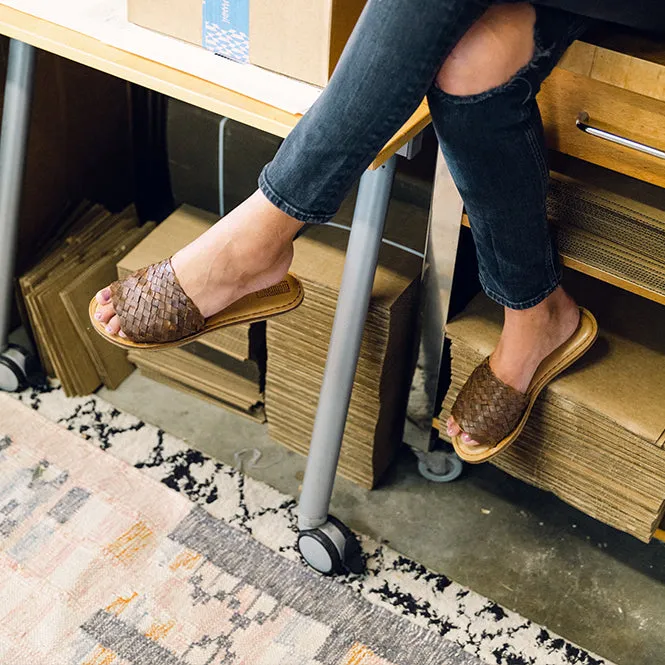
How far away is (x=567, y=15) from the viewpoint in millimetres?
1167

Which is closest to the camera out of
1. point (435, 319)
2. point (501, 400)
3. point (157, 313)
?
point (157, 313)

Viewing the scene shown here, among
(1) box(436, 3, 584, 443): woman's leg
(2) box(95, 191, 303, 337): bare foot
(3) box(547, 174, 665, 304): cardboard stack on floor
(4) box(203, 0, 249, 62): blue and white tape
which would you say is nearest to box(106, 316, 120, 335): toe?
(2) box(95, 191, 303, 337): bare foot

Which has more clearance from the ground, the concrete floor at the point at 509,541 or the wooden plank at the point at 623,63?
the wooden plank at the point at 623,63

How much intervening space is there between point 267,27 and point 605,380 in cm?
74

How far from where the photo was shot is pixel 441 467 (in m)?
1.86

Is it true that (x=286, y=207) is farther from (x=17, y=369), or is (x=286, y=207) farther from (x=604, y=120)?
(x=17, y=369)

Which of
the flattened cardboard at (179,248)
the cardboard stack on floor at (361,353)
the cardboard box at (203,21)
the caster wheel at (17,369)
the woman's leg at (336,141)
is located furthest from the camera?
the caster wheel at (17,369)

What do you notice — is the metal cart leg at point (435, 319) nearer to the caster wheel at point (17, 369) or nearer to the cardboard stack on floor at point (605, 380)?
the cardboard stack on floor at point (605, 380)

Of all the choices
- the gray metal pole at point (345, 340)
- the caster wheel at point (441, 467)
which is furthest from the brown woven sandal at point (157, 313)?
the caster wheel at point (441, 467)

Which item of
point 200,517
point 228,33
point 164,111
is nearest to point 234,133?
point 164,111

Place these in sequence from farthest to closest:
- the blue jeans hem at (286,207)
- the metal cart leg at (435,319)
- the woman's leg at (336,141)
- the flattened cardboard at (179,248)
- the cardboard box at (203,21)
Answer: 1. the flattened cardboard at (179,248)
2. the metal cart leg at (435,319)
3. the cardboard box at (203,21)
4. the blue jeans hem at (286,207)
5. the woman's leg at (336,141)

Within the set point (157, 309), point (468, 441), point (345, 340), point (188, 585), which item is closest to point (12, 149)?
point (157, 309)

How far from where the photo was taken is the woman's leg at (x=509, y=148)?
1144 mm

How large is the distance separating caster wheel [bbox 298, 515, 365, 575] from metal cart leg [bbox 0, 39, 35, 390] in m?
0.71
